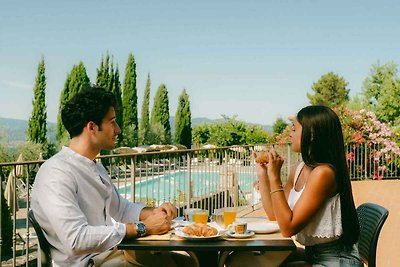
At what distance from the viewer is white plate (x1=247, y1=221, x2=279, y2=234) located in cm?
246

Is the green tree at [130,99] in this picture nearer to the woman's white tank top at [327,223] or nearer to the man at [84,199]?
the man at [84,199]

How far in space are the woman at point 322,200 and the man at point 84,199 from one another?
610mm

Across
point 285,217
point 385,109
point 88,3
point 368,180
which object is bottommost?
point 368,180

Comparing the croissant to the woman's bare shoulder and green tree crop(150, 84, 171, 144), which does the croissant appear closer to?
the woman's bare shoulder

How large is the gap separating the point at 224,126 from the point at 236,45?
31.4 meters

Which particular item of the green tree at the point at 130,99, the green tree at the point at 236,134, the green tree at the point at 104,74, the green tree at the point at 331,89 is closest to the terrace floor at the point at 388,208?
the green tree at the point at 104,74

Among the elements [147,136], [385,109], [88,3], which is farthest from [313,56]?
[385,109]

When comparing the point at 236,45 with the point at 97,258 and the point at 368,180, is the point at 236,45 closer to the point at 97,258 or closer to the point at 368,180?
the point at 368,180

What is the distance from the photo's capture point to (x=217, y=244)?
2219mm

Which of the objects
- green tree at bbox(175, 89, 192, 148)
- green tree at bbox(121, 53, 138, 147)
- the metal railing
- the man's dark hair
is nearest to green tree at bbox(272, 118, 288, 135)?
green tree at bbox(175, 89, 192, 148)

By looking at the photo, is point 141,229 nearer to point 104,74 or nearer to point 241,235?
point 241,235

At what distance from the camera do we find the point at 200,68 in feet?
233

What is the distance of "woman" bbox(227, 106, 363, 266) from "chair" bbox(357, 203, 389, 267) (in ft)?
0.44

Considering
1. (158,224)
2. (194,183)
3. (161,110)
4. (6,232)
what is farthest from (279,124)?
(158,224)
